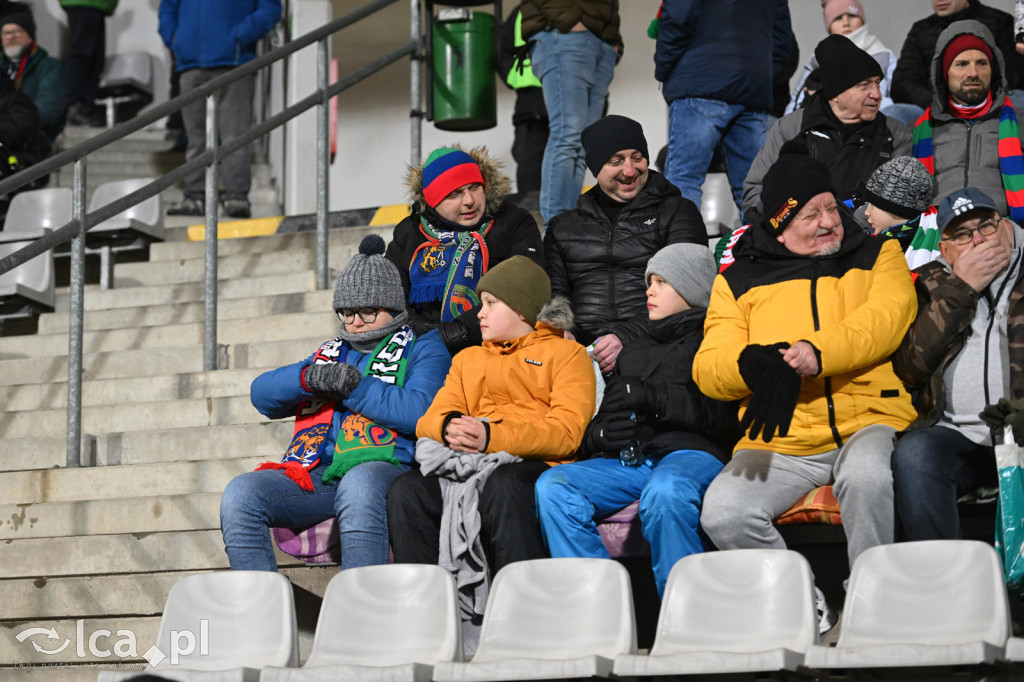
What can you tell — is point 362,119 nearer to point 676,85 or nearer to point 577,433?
point 676,85

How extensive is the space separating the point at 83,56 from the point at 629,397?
6742 millimetres

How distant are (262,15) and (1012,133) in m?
4.26

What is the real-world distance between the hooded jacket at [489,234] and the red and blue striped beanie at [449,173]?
0.05m

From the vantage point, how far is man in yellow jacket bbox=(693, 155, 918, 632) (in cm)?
348

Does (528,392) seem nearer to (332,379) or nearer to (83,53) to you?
(332,379)

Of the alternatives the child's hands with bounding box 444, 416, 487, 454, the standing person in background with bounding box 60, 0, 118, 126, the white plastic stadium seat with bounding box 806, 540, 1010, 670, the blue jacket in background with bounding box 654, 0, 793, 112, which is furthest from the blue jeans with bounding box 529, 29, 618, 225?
the standing person in background with bounding box 60, 0, 118, 126

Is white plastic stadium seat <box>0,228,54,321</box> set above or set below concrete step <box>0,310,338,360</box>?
above

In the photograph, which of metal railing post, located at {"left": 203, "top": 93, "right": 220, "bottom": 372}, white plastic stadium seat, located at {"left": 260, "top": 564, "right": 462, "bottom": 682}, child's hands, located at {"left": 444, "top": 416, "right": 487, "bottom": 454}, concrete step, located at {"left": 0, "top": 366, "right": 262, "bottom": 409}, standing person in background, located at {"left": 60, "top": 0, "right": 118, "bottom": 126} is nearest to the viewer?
white plastic stadium seat, located at {"left": 260, "top": 564, "right": 462, "bottom": 682}

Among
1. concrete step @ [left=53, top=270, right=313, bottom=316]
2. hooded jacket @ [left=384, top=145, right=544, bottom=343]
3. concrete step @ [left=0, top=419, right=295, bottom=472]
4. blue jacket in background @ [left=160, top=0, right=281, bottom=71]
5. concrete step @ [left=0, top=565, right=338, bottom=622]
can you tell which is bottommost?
concrete step @ [left=0, top=565, right=338, bottom=622]

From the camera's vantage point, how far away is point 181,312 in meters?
5.89

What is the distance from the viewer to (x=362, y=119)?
407 inches

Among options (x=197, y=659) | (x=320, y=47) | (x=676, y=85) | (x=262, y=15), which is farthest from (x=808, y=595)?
(x=262, y=15)

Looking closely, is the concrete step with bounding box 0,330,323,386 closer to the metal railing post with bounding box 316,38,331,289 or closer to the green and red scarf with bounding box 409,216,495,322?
the metal railing post with bounding box 316,38,331,289

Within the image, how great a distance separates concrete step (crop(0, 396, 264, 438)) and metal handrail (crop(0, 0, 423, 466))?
26 cm
